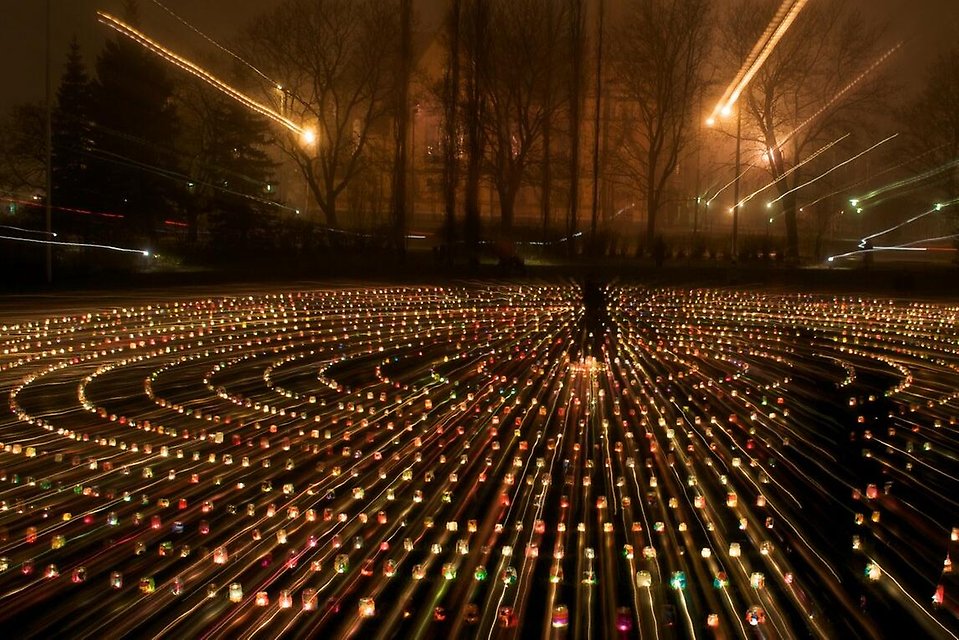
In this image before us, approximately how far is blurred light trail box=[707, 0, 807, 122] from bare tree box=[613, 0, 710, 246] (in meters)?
2.19

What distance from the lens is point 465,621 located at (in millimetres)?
3662

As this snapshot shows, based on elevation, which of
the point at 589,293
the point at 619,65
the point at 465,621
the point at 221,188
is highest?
the point at 619,65

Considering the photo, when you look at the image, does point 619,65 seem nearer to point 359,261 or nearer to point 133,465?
point 359,261

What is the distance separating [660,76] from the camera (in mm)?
43500

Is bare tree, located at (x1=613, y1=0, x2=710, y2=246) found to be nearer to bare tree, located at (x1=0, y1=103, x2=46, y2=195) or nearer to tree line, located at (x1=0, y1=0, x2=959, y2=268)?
tree line, located at (x1=0, y1=0, x2=959, y2=268)

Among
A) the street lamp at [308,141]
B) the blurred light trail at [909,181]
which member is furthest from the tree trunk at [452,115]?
the blurred light trail at [909,181]

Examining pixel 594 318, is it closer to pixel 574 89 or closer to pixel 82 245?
pixel 82 245

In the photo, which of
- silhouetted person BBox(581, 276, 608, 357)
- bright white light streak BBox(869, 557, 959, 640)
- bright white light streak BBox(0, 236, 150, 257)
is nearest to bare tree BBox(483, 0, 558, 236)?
bright white light streak BBox(0, 236, 150, 257)

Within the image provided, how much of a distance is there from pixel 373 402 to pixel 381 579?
4.11 m

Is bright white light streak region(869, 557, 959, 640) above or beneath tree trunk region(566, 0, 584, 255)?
beneath

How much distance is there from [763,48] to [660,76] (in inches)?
217

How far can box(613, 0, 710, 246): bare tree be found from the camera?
4272cm

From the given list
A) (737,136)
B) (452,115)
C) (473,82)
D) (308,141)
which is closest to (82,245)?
(452,115)

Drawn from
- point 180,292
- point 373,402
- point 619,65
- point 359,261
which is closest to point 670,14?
point 619,65
